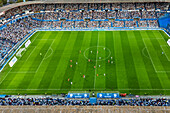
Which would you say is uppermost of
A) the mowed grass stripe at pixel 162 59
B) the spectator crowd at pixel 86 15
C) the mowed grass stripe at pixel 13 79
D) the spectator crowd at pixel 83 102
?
the spectator crowd at pixel 86 15

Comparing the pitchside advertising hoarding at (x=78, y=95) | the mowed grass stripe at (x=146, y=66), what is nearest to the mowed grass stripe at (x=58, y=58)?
the pitchside advertising hoarding at (x=78, y=95)

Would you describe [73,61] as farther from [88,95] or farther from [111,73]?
[88,95]

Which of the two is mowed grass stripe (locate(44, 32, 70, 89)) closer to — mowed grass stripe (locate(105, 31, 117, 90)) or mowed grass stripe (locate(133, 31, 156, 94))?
mowed grass stripe (locate(105, 31, 117, 90))

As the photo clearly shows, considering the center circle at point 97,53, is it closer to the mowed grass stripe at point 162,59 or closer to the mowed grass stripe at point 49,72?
the mowed grass stripe at point 49,72

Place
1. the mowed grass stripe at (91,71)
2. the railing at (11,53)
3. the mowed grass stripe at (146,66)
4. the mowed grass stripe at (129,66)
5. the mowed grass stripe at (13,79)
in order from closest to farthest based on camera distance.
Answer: the mowed grass stripe at (146,66) < the mowed grass stripe at (129,66) < the mowed grass stripe at (91,71) < the mowed grass stripe at (13,79) < the railing at (11,53)

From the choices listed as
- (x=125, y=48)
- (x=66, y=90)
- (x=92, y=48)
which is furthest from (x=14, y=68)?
(x=125, y=48)

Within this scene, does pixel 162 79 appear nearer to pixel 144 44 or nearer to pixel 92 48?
pixel 144 44

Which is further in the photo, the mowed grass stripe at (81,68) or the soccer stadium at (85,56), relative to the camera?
the mowed grass stripe at (81,68)
